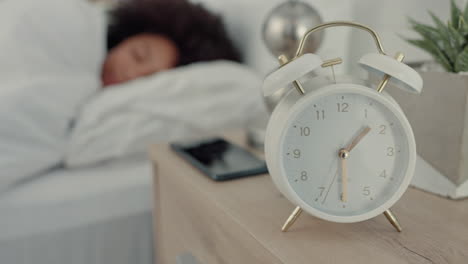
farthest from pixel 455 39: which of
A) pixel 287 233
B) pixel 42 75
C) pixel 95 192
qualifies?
pixel 42 75

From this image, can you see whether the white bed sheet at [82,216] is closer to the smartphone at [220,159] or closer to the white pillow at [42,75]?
the white pillow at [42,75]

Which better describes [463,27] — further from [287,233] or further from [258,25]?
[258,25]

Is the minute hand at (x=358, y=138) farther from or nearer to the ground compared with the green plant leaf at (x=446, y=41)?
nearer to the ground

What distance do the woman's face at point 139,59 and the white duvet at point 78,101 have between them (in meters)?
0.05

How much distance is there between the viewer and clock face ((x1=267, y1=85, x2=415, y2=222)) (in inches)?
18.5

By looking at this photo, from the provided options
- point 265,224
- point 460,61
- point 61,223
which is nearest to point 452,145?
point 460,61

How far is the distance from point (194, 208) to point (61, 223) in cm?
39

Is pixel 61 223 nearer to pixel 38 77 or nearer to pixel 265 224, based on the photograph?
pixel 38 77

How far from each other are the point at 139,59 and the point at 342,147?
0.81m

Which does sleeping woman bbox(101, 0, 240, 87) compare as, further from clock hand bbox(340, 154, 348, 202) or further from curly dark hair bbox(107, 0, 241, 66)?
clock hand bbox(340, 154, 348, 202)

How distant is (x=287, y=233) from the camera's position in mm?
481

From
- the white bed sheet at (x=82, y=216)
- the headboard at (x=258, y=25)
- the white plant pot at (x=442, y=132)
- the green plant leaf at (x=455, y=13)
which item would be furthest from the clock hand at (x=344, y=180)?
the white bed sheet at (x=82, y=216)

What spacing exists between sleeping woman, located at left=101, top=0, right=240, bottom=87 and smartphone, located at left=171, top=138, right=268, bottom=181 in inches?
15.8

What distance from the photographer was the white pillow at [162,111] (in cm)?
97
